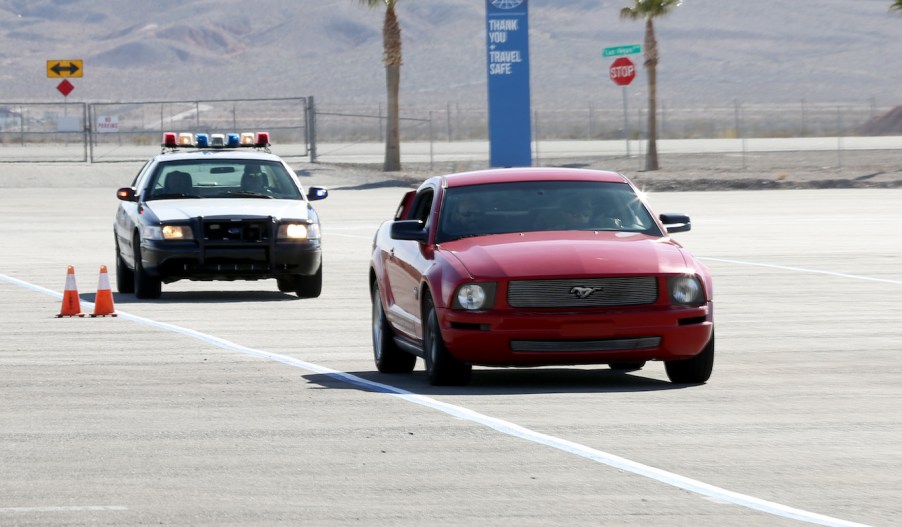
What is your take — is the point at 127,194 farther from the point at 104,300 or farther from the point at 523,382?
the point at 523,382

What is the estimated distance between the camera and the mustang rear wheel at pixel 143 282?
20.2 m

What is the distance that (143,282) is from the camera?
20.3 metres

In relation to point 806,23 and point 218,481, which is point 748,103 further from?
point 218,481

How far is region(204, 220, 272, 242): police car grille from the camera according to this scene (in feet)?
65.6

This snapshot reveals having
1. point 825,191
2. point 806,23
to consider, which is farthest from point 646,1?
point 806,23

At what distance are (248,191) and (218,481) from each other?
1259cm

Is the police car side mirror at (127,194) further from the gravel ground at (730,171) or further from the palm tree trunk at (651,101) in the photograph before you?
the palm tree trunk at (651,101)

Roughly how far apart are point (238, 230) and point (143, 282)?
1.23 metres

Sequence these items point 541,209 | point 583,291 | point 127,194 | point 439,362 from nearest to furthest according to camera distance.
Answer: point 583,291 → point 439,362 → point 541,209 → point 127,194

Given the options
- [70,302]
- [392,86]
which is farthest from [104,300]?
[392,86]

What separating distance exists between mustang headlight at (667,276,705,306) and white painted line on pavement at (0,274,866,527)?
68.3 inches

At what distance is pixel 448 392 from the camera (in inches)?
484

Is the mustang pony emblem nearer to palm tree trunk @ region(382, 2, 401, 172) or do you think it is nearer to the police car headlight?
the police car headlight

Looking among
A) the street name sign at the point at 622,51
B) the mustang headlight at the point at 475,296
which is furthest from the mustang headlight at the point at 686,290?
the street name sign at the point at 622,51
